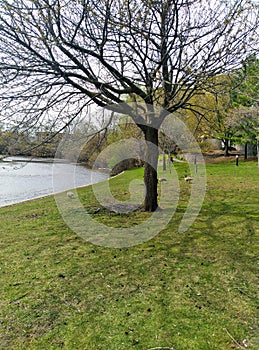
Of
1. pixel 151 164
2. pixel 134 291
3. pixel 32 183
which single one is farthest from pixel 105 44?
pixel 32 183

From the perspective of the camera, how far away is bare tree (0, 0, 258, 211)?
4.79 m

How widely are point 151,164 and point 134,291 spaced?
149 inches

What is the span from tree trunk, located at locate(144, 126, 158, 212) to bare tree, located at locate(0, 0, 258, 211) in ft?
3.14

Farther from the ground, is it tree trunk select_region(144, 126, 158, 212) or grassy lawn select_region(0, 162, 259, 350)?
tree trunk select_region(144, 126, 158, 212)

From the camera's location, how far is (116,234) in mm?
5195

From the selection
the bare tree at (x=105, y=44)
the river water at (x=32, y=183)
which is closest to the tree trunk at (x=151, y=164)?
the bare tree at (x=105, y=44)

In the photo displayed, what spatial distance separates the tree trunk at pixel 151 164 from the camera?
653cm

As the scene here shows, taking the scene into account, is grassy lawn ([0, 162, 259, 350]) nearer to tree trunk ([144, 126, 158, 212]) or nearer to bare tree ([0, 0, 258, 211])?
tree trunk ([144, 126, 158, 212])

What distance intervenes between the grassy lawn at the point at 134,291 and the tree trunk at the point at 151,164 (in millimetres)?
1462

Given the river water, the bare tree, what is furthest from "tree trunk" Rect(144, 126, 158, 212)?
the river water

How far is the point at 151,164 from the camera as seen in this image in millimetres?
6555

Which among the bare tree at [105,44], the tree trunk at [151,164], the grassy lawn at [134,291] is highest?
the bare tree at [105,44]

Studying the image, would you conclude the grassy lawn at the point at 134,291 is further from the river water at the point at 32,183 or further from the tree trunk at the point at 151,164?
the river water at the point at 32,183

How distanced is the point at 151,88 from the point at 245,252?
3.20 metres
